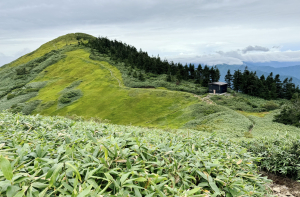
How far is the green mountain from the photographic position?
44.9 m

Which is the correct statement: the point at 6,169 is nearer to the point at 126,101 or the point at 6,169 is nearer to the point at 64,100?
the point at 126,101

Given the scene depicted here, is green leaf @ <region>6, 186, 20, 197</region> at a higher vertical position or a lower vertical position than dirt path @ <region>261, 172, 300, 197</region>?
higher

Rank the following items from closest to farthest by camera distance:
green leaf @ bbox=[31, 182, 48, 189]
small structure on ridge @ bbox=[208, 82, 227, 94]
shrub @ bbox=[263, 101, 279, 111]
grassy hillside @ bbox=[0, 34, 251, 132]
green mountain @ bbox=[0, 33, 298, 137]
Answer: green leaf @ bbox=[31, 182, 48, 189] < green mountain @ bbox=[0, 33, 298, 137] < grassy hillside @ bbox=[0, 34, 251, 132] < shrub @ bbox=[263, 101, 279, 111] < small structure on ridge @ bbox=[208, 82, 227, 94]

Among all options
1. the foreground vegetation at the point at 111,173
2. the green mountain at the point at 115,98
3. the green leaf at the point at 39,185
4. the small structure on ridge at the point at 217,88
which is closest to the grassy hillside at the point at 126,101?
the green mountain at the point at 115,98

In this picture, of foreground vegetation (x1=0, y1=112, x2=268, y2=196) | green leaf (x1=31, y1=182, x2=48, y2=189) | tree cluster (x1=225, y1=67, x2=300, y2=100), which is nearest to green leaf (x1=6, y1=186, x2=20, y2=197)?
foreground vegetation (x1=0, y1=112, x2=268, y2=196)

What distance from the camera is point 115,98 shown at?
60.9m

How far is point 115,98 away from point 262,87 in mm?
56998

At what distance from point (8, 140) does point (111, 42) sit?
13151 cm

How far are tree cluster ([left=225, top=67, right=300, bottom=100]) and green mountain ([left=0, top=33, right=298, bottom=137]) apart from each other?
19.8ft

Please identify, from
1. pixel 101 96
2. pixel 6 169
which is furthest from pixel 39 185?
pixel 101 96

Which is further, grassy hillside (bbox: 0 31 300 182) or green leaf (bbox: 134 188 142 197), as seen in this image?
grassy hillside (bbox: 0 31 300 182)

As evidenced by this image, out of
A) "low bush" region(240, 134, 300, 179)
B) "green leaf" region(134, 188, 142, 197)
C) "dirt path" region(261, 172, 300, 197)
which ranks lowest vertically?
"dirt path" region(261, 172, 300, 197)

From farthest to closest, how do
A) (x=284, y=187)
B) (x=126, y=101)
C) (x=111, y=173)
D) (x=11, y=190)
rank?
(x=126, y=101), (x=284, y=187), (x=111, y=173), (x=11, y=190)

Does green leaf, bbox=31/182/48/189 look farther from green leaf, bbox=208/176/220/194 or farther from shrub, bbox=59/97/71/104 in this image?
shrub, bbox=59/97/71/104
